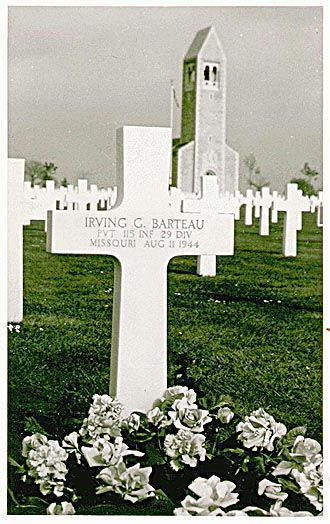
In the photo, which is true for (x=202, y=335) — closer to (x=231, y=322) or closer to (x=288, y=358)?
(x=231, y=322)

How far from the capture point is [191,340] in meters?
4.38

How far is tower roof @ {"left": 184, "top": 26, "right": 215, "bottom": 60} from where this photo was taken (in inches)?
391

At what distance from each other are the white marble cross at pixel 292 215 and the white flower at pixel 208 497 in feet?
14.2

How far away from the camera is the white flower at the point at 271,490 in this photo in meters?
2.47

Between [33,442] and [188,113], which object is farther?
[188,113]

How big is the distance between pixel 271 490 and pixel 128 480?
0.35m

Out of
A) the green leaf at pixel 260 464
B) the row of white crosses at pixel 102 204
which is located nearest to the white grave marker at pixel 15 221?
A: the row of white crosses at pixel 102 204

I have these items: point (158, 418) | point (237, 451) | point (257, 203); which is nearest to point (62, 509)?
point (158, 418)

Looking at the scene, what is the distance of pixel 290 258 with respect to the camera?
6539 mm

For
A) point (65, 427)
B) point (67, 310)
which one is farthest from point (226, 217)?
point (67, 310)

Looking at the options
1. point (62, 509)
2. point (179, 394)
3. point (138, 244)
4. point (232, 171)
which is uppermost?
point (232, 171)

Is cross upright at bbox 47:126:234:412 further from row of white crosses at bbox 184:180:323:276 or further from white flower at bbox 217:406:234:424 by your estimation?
row of white crosses at bbox 184:180:323:276

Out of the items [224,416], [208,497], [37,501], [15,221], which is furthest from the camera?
[15,221]

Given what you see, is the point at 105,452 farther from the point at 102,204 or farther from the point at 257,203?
the point at 257,203
